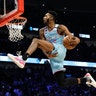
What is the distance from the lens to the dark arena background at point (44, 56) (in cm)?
1582

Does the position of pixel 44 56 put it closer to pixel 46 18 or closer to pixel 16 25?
pixel 16 25

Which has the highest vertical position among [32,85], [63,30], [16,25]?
[63,30]

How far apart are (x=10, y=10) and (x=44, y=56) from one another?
10875 millimetres

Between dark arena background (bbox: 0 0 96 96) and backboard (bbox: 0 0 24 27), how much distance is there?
6.92 metres

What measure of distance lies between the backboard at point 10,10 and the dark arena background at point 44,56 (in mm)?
6917

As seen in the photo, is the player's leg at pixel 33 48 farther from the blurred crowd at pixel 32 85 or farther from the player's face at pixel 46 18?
the blurred crowd at pixel 32 85

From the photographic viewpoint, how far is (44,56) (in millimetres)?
18000

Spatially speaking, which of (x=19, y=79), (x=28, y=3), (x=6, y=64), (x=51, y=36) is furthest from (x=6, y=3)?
(x=6, y=64)

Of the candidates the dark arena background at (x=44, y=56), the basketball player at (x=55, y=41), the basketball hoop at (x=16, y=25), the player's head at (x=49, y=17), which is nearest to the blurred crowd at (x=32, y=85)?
the dark arena background at (x=44, y=56)

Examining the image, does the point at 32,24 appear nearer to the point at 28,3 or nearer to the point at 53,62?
the point at 28,3

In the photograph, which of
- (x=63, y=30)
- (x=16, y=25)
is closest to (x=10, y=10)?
(x=16, y=25)

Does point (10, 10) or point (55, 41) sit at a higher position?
point (10, 10)

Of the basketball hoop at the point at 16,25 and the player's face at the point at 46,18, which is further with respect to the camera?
the basketball hoop at the point at 16,25

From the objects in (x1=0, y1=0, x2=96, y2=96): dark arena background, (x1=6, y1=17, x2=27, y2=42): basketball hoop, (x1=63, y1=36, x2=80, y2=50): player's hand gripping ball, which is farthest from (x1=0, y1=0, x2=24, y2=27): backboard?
(x1=0, y1=0, x2=96, y2=96): dark arena background
